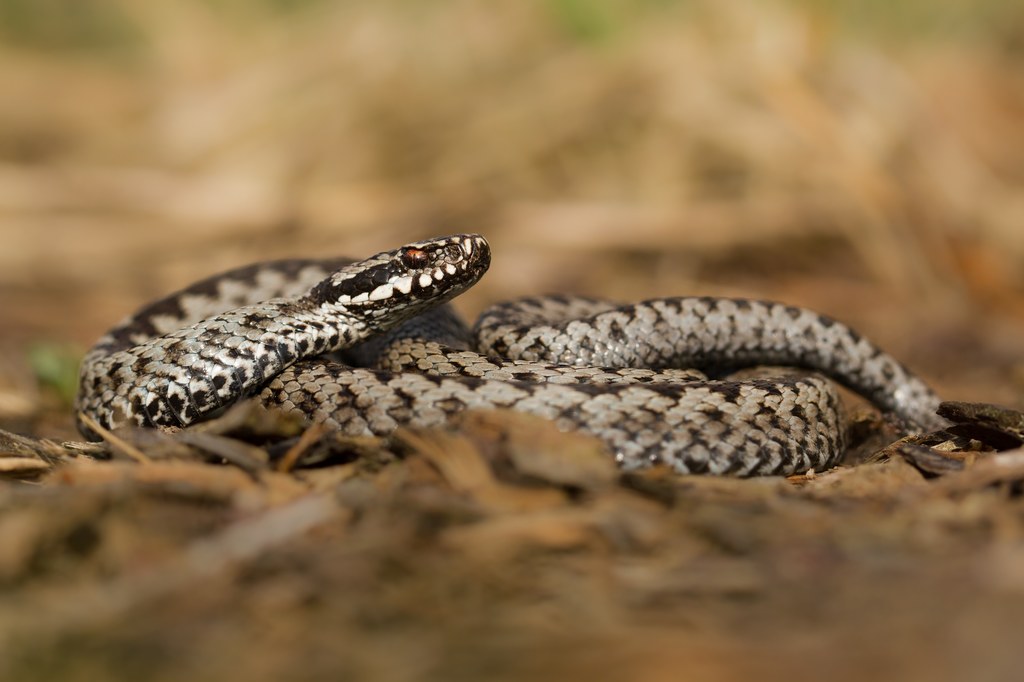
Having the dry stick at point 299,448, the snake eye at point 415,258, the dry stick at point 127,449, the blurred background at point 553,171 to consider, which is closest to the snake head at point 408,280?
the snake eye at point 415,258

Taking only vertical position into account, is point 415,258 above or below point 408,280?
above

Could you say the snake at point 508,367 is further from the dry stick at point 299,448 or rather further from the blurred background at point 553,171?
the blurred background at point 553,171

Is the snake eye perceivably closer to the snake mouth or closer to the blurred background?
the snake mouth

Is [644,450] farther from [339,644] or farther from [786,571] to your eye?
[339,644]

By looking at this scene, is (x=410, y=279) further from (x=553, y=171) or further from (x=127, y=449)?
(x=553, y=171)

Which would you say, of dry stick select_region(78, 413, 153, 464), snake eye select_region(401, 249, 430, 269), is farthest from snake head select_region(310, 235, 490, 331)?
dry stick select_region(78, 413, 153, 464)

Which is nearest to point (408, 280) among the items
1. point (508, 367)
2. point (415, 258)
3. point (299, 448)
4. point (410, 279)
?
point (410, 279)

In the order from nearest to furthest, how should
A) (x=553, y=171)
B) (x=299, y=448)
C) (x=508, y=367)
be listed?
(x=299, y=448) < (x=508, y=367) < (x=553, y=171)

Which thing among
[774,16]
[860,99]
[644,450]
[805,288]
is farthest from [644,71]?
[644,450]
